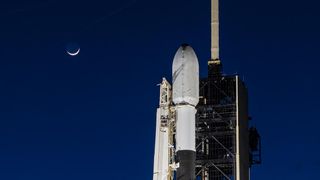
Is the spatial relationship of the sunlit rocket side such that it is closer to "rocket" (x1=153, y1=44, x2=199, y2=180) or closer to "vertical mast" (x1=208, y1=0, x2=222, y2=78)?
"rocket" (x1=153, y1=44, x2=199, y2=180)

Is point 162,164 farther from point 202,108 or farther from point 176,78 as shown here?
point 176,78

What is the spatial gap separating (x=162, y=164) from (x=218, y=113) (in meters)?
13.0

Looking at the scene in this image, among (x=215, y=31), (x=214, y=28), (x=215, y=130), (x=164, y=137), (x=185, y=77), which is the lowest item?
(x=185, y=77)

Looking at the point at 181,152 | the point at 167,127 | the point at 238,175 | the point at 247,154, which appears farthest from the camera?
the point at 247,154

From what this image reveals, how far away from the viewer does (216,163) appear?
8638 centimetres

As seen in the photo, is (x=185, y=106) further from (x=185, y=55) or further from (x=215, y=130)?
(x=215, y=130)

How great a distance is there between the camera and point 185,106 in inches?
2264

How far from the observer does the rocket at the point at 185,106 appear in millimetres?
56062

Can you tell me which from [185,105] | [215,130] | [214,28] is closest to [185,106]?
[185,105]

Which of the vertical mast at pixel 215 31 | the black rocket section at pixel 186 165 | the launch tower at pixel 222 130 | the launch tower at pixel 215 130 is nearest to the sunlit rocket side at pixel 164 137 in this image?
the launch tower at pixel 215 130

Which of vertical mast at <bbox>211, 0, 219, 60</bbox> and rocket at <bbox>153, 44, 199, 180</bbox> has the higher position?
vertical mast at <bbox>211, 0, 219, 60</bbox>

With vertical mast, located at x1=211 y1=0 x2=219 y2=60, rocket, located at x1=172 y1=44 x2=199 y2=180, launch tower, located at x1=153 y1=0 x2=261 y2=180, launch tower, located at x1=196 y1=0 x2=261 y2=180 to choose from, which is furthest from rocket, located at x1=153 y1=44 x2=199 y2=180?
vertical mast, located at x1=211 y1=0 x2=219 y2=60

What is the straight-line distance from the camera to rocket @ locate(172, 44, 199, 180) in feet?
184

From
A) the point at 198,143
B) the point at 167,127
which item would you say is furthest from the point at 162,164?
the point at 198,143
